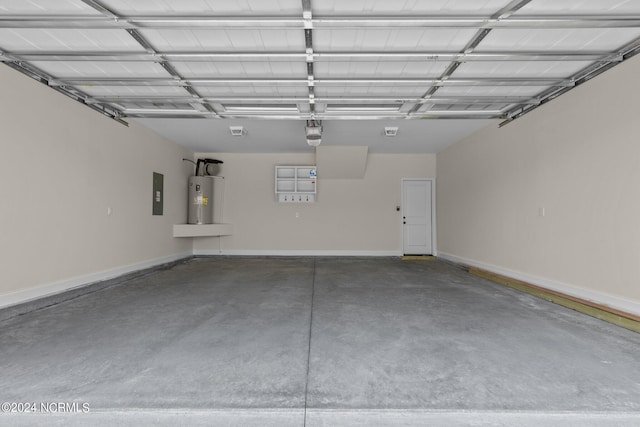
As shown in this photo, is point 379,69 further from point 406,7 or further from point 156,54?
point 156,54

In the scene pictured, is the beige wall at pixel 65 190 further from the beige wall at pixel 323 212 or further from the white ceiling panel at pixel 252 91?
the beige wall at pixel 323 212

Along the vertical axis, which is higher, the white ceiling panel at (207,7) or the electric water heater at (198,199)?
the white ceiling panel at (207,7)

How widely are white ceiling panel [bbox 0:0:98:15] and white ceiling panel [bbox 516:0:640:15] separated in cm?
348

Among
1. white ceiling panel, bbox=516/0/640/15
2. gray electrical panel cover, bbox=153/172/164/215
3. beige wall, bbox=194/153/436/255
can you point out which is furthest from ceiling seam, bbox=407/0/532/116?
gray electrical panel cover, bbox=153/172/164/215

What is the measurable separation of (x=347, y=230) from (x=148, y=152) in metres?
4.84

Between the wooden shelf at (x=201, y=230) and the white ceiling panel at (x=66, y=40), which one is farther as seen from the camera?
the wooden shelf at (x=201, y=230)

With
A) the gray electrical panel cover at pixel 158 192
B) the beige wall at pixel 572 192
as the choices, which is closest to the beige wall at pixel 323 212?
the gray electrical panel cover at pixel 158 192

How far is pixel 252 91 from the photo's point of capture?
12.6 ft

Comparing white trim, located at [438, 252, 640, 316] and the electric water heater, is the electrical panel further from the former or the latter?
white trim, located at [438, 252, 640, 316]

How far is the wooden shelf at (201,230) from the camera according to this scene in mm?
6676

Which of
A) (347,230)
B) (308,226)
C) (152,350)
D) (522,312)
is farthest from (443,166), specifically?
(152,350)

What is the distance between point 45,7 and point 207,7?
125 centimetres

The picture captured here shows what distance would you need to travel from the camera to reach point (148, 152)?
5.74 meters

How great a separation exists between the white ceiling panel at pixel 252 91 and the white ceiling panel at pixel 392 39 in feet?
3.16
